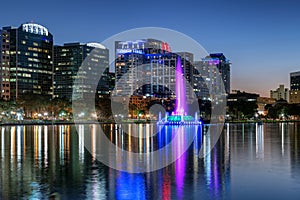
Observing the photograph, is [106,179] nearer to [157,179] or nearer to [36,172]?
[157,179]

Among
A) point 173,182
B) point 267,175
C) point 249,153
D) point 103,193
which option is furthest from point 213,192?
point 249,153

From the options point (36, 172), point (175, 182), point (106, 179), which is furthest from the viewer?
point (36, 172)

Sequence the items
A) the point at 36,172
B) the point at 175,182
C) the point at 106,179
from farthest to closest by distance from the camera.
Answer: the point at 36,172 < the point at 106,179 < the point at 175,182

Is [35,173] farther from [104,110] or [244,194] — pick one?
[104,110]

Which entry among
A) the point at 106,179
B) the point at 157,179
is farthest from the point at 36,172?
the point at 157,179

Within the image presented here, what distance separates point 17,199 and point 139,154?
606 inches

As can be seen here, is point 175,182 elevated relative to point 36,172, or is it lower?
lower

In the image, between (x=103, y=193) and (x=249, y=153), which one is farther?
(x=249, y=153)

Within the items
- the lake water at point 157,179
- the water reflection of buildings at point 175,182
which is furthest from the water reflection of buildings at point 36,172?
the water reflection of buildings at point 175,182

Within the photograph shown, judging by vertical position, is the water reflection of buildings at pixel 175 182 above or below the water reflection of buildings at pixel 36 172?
below

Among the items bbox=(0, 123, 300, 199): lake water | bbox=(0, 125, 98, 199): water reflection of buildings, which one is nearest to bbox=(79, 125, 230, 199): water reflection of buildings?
bbox=(0, 123, 300, 199): lake water

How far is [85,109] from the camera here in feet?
600

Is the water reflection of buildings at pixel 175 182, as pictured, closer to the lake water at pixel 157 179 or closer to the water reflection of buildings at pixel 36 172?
the lake water at pixel 157 179

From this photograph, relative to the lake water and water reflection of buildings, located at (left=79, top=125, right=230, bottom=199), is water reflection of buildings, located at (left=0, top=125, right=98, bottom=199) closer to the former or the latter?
the lake water
